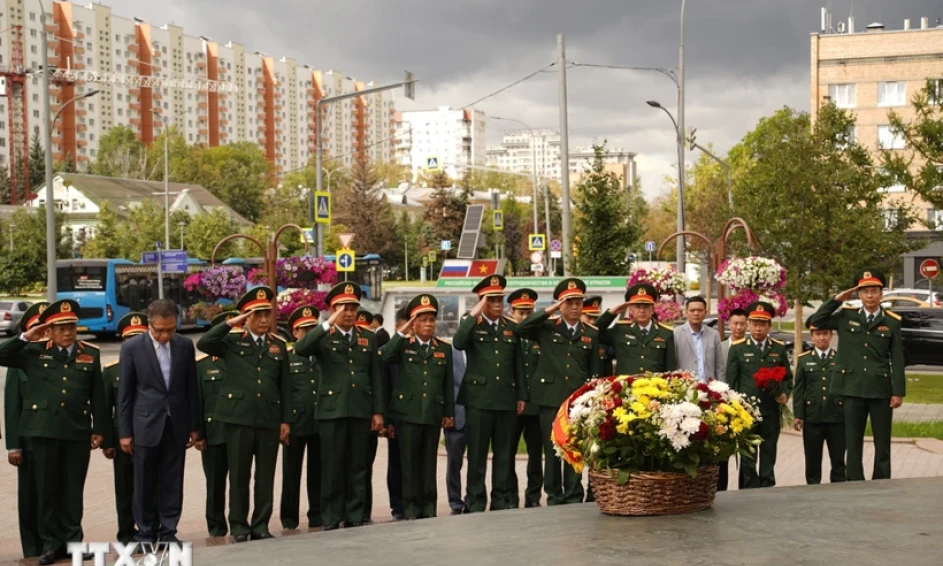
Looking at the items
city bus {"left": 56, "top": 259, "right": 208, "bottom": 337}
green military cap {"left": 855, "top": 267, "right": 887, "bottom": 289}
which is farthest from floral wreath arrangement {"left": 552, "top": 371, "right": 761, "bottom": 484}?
city bus {"left": 56, "top": 259, "right": 208, "bottom": 337}

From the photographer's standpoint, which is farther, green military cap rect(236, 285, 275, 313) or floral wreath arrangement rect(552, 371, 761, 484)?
green military cap rect(236, 285, 275, 313)

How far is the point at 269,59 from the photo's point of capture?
502 feet

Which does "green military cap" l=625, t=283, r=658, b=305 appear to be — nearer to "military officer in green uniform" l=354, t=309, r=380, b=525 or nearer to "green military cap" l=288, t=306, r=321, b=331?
"military officer in green uniform" l=354, t=309, r=380, b=525

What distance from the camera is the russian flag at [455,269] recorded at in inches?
1076

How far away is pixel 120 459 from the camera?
31.6 feet

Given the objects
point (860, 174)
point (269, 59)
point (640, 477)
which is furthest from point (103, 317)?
point (269, 59)

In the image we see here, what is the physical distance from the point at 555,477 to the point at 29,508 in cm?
428

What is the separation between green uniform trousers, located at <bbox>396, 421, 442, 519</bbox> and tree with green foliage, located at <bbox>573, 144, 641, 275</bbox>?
1877 cm

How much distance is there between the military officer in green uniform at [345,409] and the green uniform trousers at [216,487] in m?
0.80

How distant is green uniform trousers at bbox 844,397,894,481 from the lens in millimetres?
10539

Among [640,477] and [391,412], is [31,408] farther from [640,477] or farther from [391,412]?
[640,477]

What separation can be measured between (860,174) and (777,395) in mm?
14805

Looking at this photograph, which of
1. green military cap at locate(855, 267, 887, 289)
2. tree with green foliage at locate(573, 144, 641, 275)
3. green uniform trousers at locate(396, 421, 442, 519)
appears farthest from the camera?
tree with green foliage at locate(573, 144, 641, 275)

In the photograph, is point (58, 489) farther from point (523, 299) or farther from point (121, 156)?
point (121, 156)
